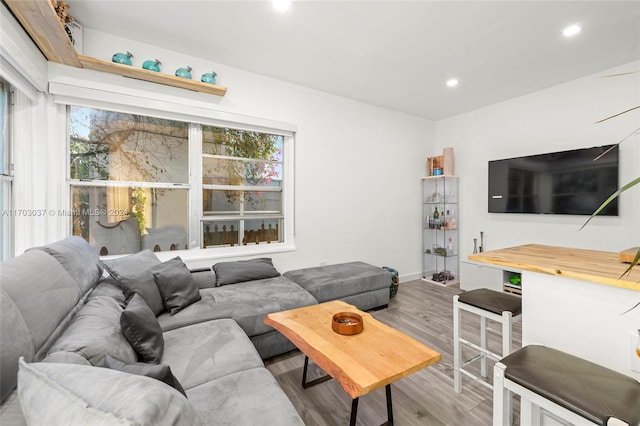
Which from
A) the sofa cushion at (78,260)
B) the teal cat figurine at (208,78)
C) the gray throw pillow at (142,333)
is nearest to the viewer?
the gray throw pillow at (142,333)

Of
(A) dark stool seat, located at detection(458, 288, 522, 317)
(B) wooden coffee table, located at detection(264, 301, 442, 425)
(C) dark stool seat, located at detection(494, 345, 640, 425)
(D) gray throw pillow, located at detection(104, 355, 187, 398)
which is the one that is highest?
(D) gray throw pillow, located at detection(104, 355, 187, 398)

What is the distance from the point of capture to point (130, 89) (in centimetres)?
264

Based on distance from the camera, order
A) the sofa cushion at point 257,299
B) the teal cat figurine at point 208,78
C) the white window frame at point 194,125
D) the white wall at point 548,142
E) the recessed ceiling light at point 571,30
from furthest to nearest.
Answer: the white wall at point 548,142
the teal cat figurine at point 208,78
the white window frame at point 194,125
the recessed ceiling light at point 571,30
the sofa cushion at point 257,299

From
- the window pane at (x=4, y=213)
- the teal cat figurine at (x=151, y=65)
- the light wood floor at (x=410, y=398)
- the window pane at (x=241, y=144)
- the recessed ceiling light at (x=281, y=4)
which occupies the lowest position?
the light wood floor at (x=410, y=398)

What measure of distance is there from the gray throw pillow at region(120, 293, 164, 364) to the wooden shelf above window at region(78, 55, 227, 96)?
2163mm

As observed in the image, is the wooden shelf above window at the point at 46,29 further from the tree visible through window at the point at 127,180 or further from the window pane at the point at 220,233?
the window pane at the point at 220,233

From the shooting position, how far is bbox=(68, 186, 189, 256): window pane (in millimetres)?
2625

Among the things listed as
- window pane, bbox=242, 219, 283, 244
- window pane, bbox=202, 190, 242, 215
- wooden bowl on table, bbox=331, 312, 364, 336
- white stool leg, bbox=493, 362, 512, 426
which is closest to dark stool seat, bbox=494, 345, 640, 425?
white stool leg, bbox=493, 362, 512, 426

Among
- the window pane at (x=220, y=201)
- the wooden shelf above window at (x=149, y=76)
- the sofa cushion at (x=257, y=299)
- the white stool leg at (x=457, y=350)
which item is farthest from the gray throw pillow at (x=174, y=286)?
the white stool leg at (x=457, y=350)

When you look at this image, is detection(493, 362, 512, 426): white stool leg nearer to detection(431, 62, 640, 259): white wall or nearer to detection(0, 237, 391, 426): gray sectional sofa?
detection(0, 237, 391, 426): gray sectional sofa

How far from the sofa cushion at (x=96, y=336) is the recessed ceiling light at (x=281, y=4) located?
7.74ft

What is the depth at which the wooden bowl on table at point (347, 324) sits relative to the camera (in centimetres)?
170

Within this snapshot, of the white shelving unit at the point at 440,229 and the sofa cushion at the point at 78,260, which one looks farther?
the white shelving unit at the point at 440,229

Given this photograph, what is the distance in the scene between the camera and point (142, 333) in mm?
1410
